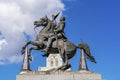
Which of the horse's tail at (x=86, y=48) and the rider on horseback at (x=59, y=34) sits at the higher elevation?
the rider on horseback at (x=59, y=34)

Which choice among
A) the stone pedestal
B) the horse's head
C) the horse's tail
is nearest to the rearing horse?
the horse's tail

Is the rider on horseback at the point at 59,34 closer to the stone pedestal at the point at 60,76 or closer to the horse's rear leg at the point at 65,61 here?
the horse's rear leg at the point at 65,61

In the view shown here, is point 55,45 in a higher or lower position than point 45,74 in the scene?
higher

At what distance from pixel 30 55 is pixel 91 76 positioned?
4.26m

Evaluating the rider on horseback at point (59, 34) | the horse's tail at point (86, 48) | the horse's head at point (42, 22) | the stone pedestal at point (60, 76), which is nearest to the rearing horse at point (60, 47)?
the horse's tail at point (86, 48)

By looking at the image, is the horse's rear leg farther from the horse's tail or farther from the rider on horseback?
the horse's tail

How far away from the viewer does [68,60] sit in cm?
2458

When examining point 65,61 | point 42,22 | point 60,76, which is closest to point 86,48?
point 65,61

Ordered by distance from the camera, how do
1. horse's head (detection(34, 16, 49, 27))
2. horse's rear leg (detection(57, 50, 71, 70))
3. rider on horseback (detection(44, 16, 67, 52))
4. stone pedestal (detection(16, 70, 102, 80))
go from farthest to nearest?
1. horse's head (detection(34, 16, 49, 27))
2. rider on horseback (detection(44, 16, 67, 52))
3. horse's rear leg (detection(57, 50, 71, 70))
4. stone pedestal (detection(16, 70, 102, 80))

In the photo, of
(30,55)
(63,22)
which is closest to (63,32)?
(63,22)

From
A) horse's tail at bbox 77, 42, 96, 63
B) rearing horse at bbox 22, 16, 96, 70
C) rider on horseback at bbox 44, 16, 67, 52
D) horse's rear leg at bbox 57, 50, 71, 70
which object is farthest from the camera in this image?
horse's tail at bbox 77, 42, 96, 63

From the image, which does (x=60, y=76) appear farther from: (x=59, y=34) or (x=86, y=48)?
(x=59, y=34)

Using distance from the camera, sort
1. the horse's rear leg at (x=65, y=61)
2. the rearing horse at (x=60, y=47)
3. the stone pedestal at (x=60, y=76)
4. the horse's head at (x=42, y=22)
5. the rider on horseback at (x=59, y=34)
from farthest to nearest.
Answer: the horse's head at (x=42, y=22) → the rider on horseback at (x=59, y=34) → the rearing horse at (x=60, y=47) → the horse's rear leg at (x=65, y=61) → the stone pedestal at (x=60, y=76)

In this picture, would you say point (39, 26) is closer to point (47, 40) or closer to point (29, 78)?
point (47, 40)
